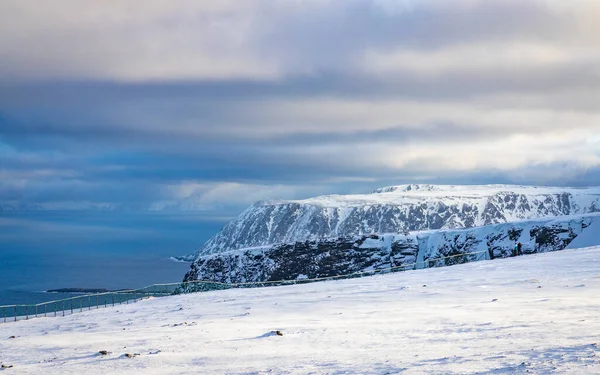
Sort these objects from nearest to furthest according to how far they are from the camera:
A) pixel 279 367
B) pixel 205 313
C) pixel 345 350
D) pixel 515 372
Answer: pixel 515 372, pixel 279 367, pixel 345 350, pixel 205 313

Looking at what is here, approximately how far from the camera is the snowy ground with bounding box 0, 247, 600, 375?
605 inches

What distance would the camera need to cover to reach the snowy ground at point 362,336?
15.4 m

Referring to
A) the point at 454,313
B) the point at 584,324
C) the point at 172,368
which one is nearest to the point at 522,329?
the point at 584,324

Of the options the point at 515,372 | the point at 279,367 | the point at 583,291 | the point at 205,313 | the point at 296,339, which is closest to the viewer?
the point at 515,372

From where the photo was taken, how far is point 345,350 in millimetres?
17656

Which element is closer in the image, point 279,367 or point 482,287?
point 279,367

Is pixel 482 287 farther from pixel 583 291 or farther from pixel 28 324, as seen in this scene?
pixel 28 324

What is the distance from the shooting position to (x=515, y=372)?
1345cm

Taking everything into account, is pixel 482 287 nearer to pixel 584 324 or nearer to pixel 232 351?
pixel 584 324

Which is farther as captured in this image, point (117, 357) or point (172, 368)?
point (117, 357)

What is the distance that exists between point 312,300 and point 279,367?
A: 19.5 m

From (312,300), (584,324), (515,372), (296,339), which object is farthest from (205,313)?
(515,372)

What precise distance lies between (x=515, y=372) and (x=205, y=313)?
72.1ft

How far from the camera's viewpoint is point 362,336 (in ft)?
65.3
